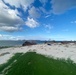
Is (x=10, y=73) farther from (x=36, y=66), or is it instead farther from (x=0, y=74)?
(x=36, y=66)

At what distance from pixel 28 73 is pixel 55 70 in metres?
3.37

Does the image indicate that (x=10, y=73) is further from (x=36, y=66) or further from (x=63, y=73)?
(x=63, y=73)

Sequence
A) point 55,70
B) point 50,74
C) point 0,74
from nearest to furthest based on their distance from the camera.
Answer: point 50,74, point 55,70, point 0,74

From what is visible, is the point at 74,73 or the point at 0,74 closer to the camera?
the point at 74,73

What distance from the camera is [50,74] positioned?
17672 millimetres

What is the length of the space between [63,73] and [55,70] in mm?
1183

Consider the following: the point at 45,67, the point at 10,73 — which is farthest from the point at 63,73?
the point at 10,73

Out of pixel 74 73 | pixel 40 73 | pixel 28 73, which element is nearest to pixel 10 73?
pixel 28 73

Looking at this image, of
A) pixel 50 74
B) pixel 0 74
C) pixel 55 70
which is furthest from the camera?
pixel 0 74

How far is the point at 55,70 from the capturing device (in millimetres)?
18984

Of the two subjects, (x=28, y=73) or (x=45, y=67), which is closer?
(x=28, y=73)

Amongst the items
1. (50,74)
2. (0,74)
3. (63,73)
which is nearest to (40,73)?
(50,74)

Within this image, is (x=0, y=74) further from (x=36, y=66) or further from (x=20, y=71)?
(x=36, y=66)

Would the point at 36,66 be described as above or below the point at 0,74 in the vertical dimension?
above
